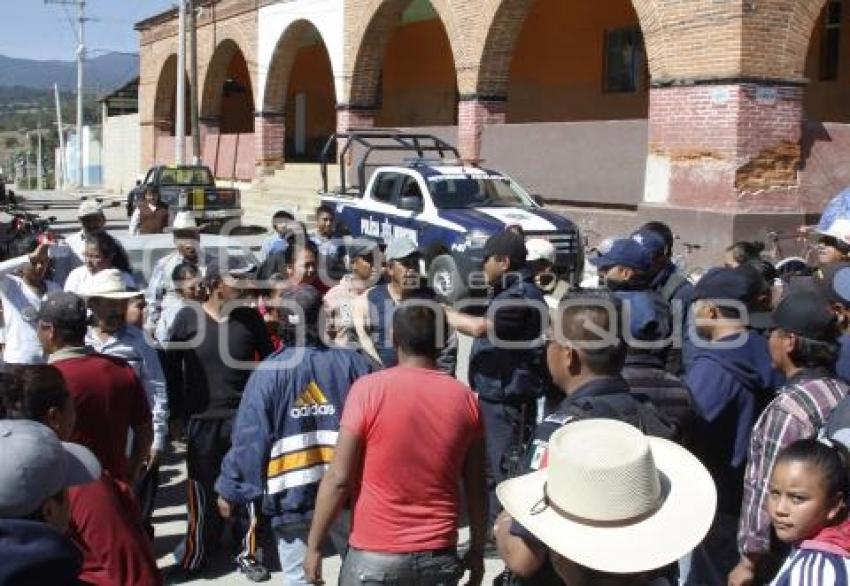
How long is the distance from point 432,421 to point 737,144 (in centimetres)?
1179

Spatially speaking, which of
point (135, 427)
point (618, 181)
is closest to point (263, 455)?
point (135, 427)

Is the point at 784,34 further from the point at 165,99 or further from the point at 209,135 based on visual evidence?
the point at 165,99

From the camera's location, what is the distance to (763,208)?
14375mm

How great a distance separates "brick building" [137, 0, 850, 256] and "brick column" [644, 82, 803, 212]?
0.9 inches

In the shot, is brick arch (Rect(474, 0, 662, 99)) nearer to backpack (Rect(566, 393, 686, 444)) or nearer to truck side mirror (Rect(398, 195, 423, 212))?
truck side mirror (Rect(398, 195, 423, 212))

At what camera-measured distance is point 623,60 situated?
22219 millimetres

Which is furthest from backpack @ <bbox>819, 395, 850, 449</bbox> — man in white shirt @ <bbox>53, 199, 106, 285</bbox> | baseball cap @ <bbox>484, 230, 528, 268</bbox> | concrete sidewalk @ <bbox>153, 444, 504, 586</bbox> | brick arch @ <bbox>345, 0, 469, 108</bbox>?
brick arch @ <bbox>345, 0, 469, 108</bbox>

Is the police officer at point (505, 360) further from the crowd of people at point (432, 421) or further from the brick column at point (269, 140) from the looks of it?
the brick column at point (269, 140)

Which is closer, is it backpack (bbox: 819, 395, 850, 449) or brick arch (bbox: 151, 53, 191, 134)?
A: backpack (bbox: 819, 395, 850, 449)

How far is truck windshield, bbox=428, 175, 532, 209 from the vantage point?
1402 centimetres

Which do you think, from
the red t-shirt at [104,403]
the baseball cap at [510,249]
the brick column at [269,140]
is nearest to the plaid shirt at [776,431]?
the baseball cap at [510,249]

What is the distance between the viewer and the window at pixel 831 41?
1897 centimetres

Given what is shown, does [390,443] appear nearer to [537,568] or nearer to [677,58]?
[537,568]

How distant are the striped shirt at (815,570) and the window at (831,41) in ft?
60.3
